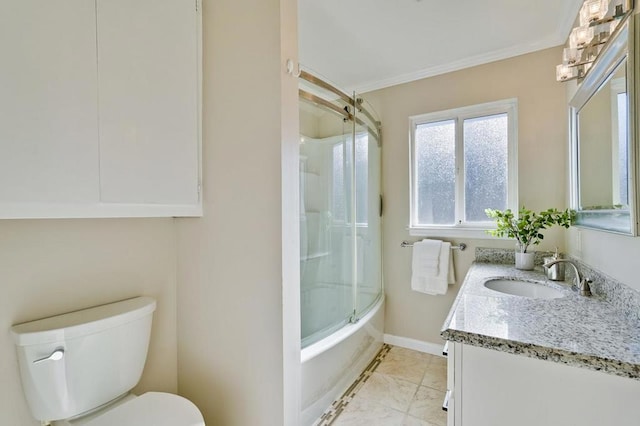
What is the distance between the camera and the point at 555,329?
93 centimetres

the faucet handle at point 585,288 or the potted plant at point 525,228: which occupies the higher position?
the potted plant at point 525,228

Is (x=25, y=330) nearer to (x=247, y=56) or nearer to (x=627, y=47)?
(x=247, y=56)

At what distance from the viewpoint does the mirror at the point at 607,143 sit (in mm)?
981

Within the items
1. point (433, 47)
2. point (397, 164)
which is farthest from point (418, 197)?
point (433, 47)

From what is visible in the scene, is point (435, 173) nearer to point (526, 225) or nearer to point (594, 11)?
point (526, 225)

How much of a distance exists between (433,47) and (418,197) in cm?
117

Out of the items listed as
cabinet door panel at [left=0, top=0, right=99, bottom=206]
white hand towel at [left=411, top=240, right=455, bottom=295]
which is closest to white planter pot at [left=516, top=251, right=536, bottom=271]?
white hand towel at [left=411, top=240, right=455, bottom=295]

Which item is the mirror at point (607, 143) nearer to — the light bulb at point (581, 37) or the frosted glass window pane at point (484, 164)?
the light bulb at point (581, 37)

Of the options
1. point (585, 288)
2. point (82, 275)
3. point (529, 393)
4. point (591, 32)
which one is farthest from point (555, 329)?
point (82, 275)

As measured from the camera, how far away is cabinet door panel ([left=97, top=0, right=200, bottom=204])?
3.41 ft

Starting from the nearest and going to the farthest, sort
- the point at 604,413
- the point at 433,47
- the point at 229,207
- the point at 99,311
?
the point at 604,413 → the point at 99,311 → the point at 229,207 → the point at 433,47

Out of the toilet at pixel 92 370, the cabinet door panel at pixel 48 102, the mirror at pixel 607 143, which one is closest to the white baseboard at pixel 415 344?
the mirror at pixel 607 143

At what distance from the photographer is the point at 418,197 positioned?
2.51 m

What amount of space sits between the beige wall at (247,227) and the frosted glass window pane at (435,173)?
164cm
